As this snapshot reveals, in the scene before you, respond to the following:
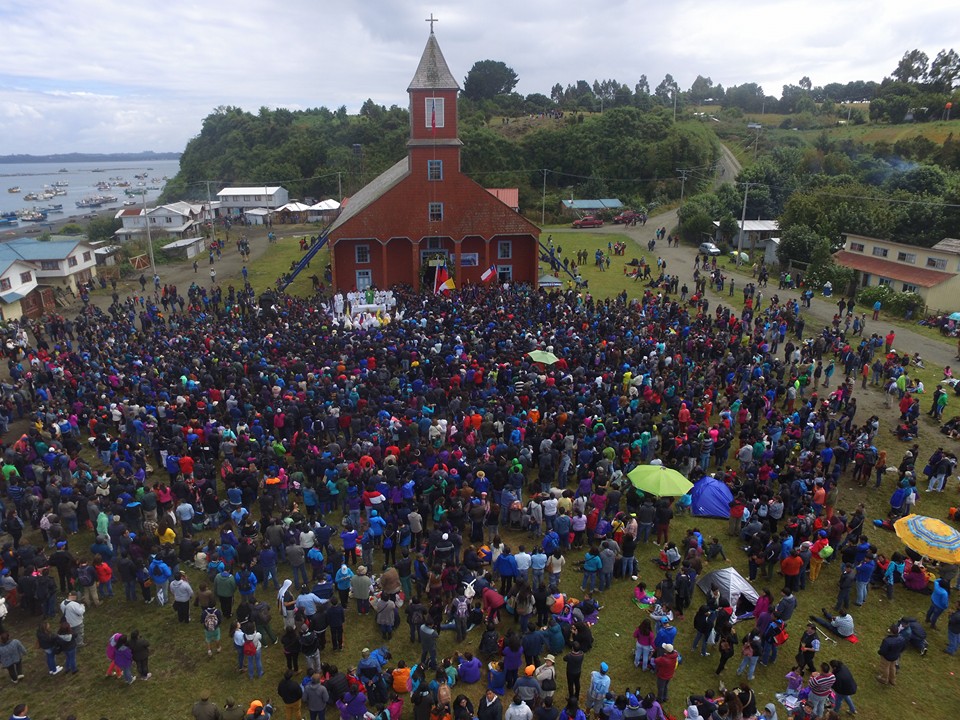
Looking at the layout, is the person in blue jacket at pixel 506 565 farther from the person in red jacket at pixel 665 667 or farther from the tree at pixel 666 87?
the tree at pixel 666 87

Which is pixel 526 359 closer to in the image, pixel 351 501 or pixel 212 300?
pixel 351 501

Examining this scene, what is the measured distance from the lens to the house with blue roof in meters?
35.6

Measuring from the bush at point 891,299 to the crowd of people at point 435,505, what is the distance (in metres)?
12.3

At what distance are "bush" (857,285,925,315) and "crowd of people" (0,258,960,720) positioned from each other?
12.3m

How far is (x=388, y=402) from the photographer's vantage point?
1925 cm

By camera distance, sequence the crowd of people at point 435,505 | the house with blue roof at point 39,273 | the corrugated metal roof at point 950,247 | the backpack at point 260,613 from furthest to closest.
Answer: the corrugated metal roof at point 950,247, the house with blue roof at point 39,273, the backpack at point 260,613, the crowd of people at point 435,505

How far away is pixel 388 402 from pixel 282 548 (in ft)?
20.1

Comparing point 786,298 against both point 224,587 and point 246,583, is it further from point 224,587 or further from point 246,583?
point 224,587

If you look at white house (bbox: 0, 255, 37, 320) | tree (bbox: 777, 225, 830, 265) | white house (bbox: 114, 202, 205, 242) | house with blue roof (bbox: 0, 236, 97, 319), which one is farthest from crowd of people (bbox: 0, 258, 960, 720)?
white house (bbox: 114, 202, 205, 242)

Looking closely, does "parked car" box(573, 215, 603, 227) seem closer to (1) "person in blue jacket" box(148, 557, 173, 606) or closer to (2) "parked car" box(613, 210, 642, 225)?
(2) "parked car" box(613, 210, 642, 225)

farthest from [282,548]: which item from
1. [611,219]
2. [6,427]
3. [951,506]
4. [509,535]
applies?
[611,219]

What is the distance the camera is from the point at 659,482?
1489 cm

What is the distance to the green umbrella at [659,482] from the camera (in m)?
14.7

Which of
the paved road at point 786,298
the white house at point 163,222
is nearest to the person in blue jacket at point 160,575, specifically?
the paved road at point 786,298
